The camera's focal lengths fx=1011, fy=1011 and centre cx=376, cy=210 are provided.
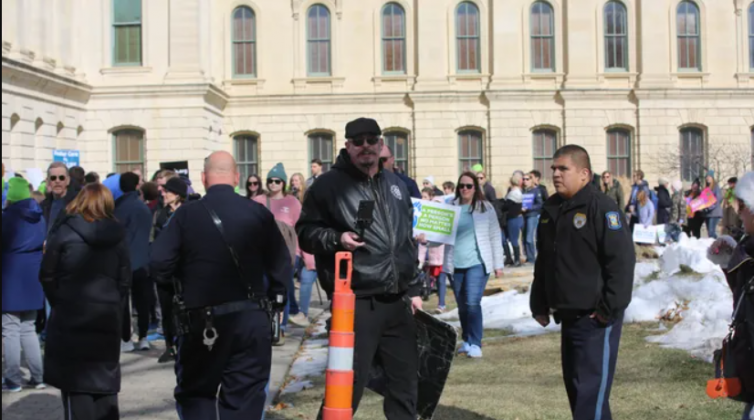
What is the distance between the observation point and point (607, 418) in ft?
21.8

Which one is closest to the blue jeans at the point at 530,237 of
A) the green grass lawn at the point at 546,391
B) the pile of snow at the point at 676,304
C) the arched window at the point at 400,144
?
the pile of snow at the point at 676,304

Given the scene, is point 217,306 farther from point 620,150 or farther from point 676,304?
point 620,150

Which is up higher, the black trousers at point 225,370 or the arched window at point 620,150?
the arched window at point 620,150

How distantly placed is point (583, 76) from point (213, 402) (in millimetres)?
33400

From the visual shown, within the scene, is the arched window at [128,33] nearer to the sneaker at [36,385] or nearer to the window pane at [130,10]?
the window pane at [130,10]

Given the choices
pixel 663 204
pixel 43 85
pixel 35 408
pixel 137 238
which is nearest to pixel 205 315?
pixel 35 408

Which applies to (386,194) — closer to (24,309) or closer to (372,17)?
(24,309)

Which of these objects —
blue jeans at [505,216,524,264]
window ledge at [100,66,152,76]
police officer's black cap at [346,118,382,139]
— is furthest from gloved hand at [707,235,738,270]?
window ledge at [100,66,152,76]

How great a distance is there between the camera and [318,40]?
38688mm

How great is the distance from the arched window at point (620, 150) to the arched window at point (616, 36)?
2.46m

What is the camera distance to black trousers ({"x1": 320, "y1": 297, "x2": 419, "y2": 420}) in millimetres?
6371

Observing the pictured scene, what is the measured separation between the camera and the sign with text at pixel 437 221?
11227 millimetres

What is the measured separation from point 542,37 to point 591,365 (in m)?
32.9

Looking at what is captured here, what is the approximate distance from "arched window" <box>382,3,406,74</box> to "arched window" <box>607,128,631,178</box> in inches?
329
